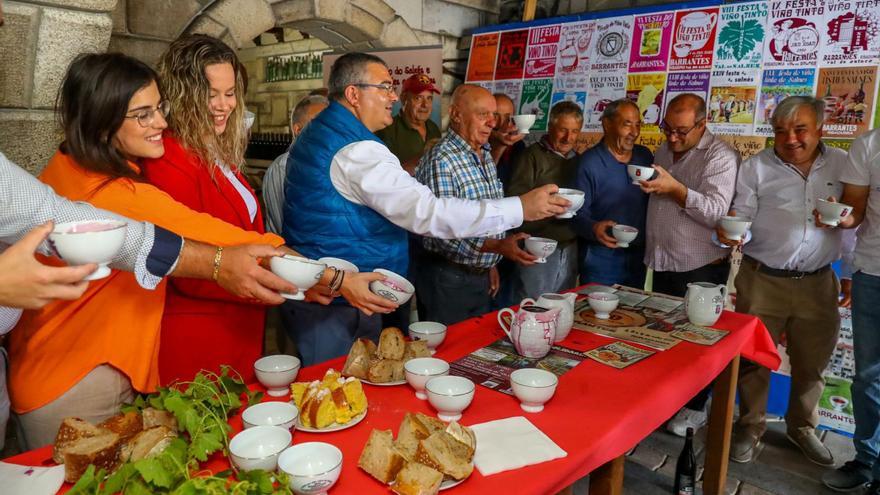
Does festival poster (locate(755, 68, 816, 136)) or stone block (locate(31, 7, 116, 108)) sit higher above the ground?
festival poster (locate(755, 68, 816, 136))

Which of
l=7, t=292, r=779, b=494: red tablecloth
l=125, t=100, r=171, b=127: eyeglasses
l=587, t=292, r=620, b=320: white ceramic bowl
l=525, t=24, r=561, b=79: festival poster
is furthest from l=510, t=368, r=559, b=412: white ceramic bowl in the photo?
l=525, t=24, r=561, b=79: festival poster

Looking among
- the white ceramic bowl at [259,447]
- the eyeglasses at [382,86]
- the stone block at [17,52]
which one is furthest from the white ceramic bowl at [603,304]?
the stone block at [17,52]

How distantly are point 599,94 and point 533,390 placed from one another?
3.29 m

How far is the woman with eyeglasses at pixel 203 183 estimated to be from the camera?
5.45 ft

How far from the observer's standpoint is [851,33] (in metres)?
3.13

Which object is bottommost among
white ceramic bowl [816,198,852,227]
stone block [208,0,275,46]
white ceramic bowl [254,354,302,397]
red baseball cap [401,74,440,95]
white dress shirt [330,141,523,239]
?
white ceramic bowl [254,354,302,397]

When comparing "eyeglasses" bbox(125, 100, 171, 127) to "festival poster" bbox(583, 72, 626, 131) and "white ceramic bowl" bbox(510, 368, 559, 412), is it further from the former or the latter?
"festival poster" bbox(583, 72, 626, 131)

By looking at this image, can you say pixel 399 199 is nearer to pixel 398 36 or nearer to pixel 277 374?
pixel 277 374

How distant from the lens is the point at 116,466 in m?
1.10

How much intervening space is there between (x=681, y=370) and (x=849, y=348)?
2077 mm

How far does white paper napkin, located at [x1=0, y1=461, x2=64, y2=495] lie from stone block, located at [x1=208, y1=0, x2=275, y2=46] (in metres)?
3.24

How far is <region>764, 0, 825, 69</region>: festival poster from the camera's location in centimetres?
324

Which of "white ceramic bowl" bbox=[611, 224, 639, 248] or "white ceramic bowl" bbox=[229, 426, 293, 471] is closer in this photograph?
"white ceramic bowl" bbox=[229, 426, 293, 471]

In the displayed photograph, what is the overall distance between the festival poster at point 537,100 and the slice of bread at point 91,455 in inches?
155
